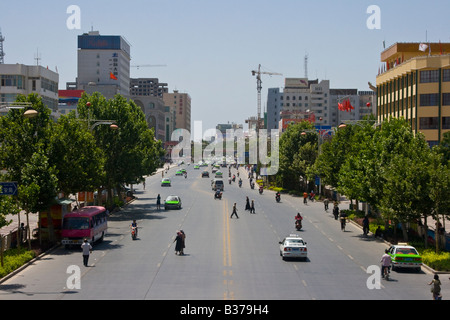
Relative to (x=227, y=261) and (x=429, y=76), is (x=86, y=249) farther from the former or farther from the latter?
(x=429, y=76)

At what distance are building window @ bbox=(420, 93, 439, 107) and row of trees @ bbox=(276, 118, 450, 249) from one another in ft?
38.5

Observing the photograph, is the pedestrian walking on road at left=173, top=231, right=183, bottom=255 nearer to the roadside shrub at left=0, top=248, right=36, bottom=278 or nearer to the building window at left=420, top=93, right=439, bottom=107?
the roadside shrub at left=0, top=248, right=36, bottom=278

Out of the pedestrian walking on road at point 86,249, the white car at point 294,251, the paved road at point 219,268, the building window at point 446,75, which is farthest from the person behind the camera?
the building window at point 446,75

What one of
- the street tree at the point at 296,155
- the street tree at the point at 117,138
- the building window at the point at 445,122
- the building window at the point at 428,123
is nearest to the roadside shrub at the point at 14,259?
the street tree at the point at 117,138

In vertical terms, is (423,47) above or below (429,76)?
above

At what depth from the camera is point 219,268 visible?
3375cm

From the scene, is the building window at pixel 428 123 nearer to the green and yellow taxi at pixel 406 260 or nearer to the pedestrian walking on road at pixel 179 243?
the green and yellow taxi at pixel 406 260

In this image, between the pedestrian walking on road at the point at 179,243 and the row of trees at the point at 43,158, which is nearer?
the pedestrian walking on road at the point at 179,243

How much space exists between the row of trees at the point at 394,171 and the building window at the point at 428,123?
36.4ft

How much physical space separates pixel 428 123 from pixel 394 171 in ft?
123

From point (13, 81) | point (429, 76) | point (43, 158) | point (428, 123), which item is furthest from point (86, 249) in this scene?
point (13, 81)

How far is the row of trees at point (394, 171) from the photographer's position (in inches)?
1588
